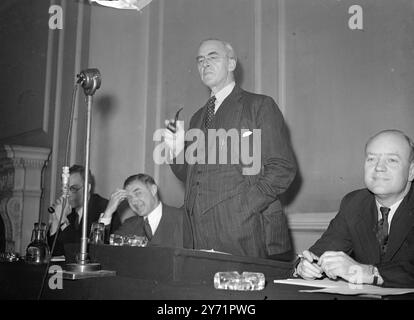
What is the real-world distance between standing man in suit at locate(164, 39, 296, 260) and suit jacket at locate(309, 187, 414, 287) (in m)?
0.30

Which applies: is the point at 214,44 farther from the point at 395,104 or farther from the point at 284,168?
the point at 395,104

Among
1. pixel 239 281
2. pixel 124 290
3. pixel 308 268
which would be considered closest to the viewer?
pixel 239 281

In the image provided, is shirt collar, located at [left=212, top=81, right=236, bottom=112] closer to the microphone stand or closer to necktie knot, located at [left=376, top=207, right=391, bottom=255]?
the microphone stand

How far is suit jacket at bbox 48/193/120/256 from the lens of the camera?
2935 millimetres

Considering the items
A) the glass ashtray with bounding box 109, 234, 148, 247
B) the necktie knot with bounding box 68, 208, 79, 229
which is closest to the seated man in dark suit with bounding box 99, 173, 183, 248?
the necktie knot with bounding box 68, 208, 79, 229

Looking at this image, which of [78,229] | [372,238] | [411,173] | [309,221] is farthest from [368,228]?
[78,229]

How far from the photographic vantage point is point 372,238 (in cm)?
154

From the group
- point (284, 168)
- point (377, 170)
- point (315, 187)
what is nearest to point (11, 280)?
point (284, 168)

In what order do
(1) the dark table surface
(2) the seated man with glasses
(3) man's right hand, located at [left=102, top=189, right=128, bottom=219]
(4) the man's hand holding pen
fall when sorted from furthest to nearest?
(2) the seated man with glasses < (3) man's right hand, located at [left=102, top=189, right=128, bottom=219] < (4) the man's hand holding pen < (1) the dark table surface

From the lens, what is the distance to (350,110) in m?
2.74

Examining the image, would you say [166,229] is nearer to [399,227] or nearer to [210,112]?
[210,112]

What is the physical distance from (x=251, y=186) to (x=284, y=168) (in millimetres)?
145

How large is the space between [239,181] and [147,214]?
90 centimetres

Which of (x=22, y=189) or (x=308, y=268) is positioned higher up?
(x=22, y=189)
